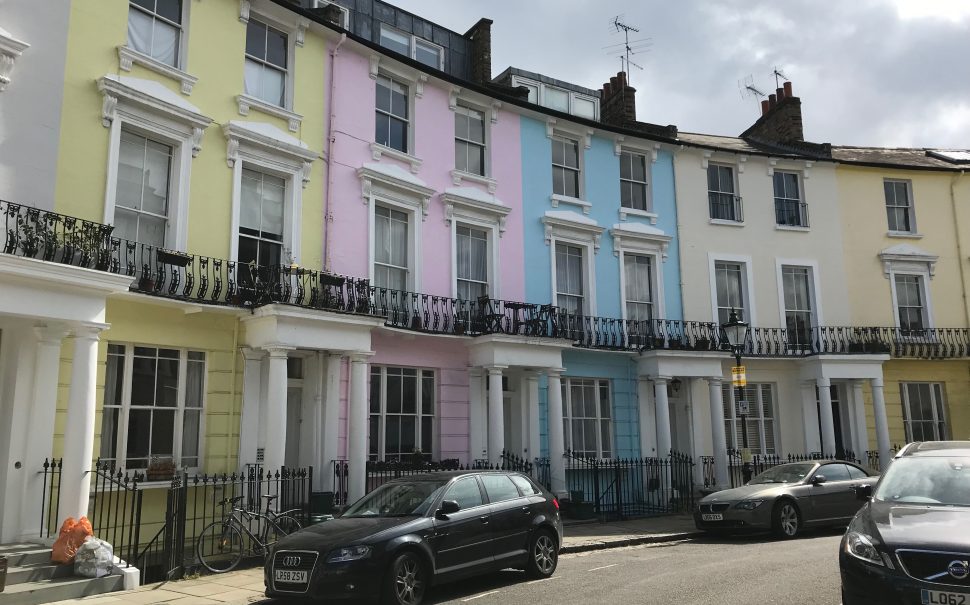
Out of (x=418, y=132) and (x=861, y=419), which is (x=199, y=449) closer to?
(x=418, y=132)

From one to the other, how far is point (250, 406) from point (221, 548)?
2.88 m

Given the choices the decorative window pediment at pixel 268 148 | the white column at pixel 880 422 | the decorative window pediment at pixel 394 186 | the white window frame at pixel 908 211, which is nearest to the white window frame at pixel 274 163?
the decorative window pediment at pixel 268 148

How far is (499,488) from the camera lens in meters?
10.2

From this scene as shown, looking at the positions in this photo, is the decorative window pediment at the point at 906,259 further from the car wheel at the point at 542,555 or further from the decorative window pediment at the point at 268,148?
the car wheel at the point at 542,555

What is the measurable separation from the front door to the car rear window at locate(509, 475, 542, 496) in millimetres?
860

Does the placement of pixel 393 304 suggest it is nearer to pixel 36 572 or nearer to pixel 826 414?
pixel 36 572

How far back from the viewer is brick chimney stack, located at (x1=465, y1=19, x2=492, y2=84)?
19.9m

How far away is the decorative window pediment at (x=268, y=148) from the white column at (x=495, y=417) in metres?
5.60

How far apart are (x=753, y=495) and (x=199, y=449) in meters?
9.60

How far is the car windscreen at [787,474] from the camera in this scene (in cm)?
1406

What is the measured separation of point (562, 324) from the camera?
1853cm

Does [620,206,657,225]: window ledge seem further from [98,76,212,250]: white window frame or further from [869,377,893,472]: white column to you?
[98,76,212,250]: white window frame

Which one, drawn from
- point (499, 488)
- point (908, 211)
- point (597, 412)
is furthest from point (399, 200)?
point (908, 211)

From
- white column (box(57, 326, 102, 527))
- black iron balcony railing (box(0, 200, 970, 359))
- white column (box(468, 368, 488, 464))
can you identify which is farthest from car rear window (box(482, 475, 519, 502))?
white column (box(468, 368, 488, 464))
